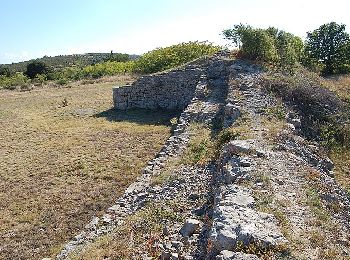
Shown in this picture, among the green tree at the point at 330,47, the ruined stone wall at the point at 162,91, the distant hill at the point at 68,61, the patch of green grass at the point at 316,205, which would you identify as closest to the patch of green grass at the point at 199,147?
the patch of green grass at the point at 316,205

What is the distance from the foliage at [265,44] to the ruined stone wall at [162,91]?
9.39 feet

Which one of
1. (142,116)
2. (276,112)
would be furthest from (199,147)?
(142,116)

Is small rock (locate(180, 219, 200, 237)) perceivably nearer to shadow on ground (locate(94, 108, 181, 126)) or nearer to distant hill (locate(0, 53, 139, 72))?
shadow on ground (locate(94, 108, 181, 126))

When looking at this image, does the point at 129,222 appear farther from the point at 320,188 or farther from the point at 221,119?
the point at 221,119

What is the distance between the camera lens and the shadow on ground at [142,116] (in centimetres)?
2094

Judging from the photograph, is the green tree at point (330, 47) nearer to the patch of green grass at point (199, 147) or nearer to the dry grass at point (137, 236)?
the patch of green grass at point (199, 147)

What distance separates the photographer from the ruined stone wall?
22328mm

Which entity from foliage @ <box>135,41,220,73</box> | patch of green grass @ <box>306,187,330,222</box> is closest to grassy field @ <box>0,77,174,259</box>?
patch of green grass @ <box>306,187,330,222</box>

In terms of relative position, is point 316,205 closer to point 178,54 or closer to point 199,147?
point 199,147

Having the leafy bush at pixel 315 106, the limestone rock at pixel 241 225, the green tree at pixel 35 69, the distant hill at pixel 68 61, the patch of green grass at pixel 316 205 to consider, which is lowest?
the patch of green grass at pixel 316 205

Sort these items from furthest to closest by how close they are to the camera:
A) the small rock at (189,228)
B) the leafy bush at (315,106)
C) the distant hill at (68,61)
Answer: the distant hill at (68,61)
the leafy bush at (315,106)
the small rock at (189,228)

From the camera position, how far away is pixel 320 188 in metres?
8.82

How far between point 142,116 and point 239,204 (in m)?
15.0

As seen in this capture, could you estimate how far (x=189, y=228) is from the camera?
780 cm
